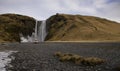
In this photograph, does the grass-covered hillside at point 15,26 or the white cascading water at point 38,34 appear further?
the white cascading water at point 38,34

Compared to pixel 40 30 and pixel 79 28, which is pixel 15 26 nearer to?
pixel 40 30

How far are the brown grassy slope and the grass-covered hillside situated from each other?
1082 cm

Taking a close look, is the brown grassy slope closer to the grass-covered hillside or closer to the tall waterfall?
the tall waterfall

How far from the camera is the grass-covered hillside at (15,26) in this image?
11794 cm

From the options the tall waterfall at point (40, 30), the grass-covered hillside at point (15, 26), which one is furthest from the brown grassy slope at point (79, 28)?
the grass-covered hillside at point (15, 26)

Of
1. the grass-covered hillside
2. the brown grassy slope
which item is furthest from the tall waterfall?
the brown grassy slope

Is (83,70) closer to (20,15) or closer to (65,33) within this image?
(65,33)

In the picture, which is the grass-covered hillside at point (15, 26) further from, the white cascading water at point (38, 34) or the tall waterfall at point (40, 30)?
the tall waterfall at point (40, 30)

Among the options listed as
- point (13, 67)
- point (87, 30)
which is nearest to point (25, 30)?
point (87, 30)

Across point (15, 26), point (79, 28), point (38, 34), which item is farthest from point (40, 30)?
point (79, 28)

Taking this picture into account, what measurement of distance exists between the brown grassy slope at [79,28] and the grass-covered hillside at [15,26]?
35.5ft

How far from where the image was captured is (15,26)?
126688 mm

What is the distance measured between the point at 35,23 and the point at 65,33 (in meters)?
27.6

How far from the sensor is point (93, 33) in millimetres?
102500
